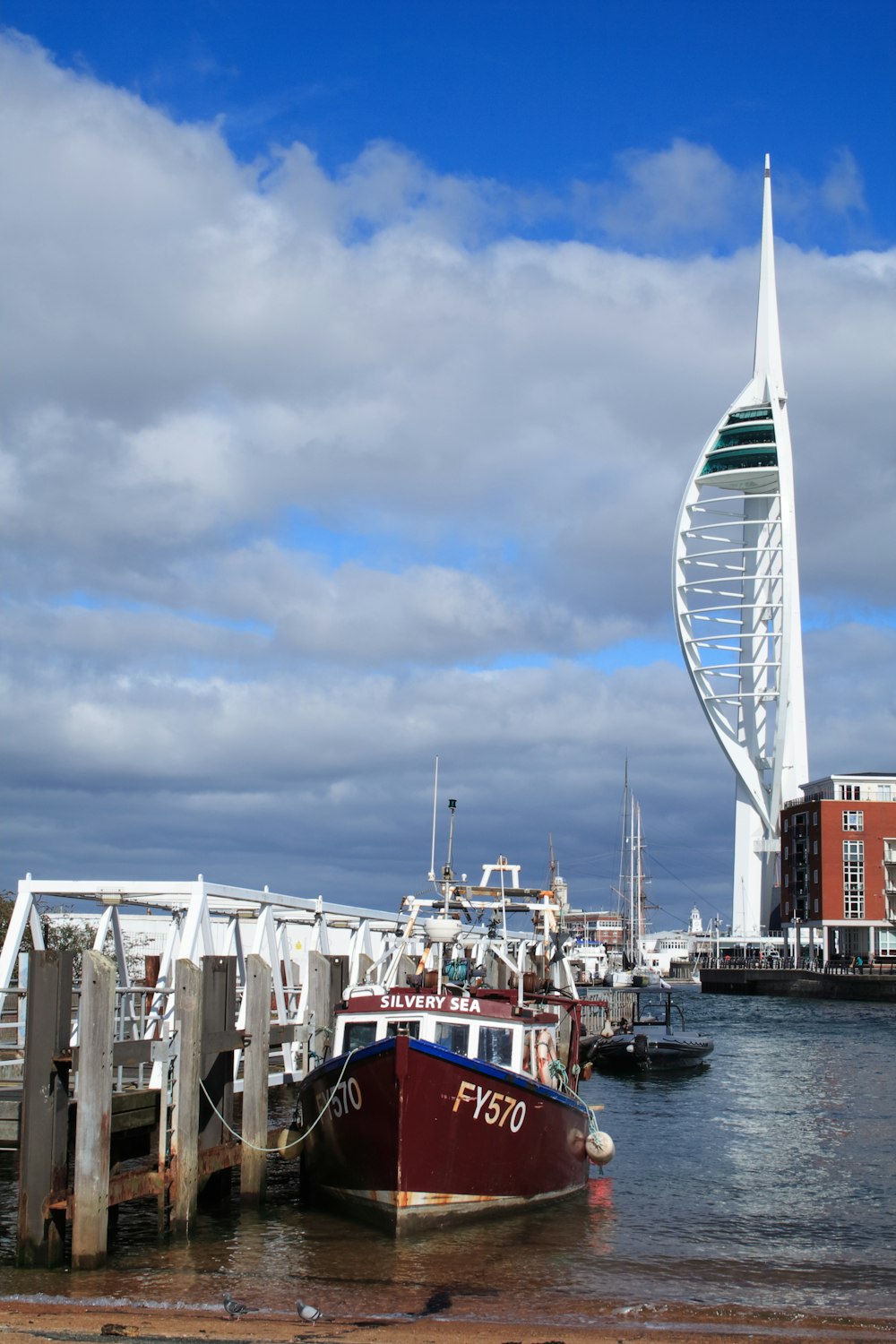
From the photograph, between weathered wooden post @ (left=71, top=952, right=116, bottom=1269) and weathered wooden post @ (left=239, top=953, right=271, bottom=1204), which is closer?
weathered wooden post @ (left=71, top=952, right=116, bottom=1269)

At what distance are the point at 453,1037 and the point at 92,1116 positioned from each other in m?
6.50

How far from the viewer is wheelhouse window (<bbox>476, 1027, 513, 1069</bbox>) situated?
77.2 ft

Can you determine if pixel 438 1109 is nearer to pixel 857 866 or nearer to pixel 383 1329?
pixel 383 1329

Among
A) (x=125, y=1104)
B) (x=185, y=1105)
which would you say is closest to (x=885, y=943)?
(x=185, y=1105)

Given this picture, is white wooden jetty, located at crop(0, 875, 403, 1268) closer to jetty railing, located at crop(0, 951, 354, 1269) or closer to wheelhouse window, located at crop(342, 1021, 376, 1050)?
jetty railing, located at crop(0, 951, 354, 1269)

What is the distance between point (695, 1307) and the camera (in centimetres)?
1908

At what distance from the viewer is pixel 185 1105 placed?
2119 centimetres

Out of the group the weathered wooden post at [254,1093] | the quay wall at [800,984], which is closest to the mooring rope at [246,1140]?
the weathered wooden post at [254,1093]

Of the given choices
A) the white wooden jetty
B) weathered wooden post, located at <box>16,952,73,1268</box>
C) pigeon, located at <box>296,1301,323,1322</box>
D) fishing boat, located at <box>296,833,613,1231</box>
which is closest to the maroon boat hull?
fishing boat, located at <box>296,833,613,1231</box>

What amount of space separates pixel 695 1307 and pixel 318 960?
10.4 m

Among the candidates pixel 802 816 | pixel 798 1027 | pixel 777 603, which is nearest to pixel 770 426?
pixel 777 603

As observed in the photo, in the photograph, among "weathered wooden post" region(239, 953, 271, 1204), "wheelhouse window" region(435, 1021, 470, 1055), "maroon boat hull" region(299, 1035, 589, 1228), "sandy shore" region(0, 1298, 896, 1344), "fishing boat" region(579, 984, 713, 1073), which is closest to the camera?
"sandy shore" region(0, 1298, 896, 1344)

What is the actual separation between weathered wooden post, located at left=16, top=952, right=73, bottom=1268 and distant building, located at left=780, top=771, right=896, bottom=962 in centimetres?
12708

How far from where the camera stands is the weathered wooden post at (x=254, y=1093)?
2362cm
